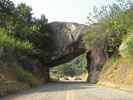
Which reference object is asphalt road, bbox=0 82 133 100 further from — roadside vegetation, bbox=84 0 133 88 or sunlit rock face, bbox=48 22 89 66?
sunlit rock face, bbox=48 22 89 66

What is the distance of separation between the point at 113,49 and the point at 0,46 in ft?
49.4

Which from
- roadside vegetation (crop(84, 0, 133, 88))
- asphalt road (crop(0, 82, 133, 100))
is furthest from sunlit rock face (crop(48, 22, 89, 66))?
asphalt road (crop(0, 82, 133, 100))

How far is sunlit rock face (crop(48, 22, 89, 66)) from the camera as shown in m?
39.6

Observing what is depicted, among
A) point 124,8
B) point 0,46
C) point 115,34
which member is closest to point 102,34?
point 115,34

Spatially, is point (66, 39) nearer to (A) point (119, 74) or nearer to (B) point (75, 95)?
(A) point (119, 74)

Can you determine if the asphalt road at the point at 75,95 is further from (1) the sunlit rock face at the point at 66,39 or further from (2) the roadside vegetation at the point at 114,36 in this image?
(1) the sunlit rock face at the point at 66,39

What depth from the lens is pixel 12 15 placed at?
3275 centimetres

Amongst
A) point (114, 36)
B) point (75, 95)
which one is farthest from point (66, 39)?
point (75, 95)

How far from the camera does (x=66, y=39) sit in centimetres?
3991

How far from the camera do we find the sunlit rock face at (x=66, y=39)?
39588mm

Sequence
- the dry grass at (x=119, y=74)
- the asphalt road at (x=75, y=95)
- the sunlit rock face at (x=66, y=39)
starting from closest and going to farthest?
the asphalt road at (x=75, y=95), the dry grass at (x=119, y=74), the sunlit rock face at (x=66, y=39)

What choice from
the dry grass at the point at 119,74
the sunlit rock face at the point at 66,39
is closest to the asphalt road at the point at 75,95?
the dry grass at the point at 119,74

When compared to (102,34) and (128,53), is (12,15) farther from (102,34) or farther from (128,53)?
(128,53)

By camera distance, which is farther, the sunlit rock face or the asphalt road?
the sunlit rock face
